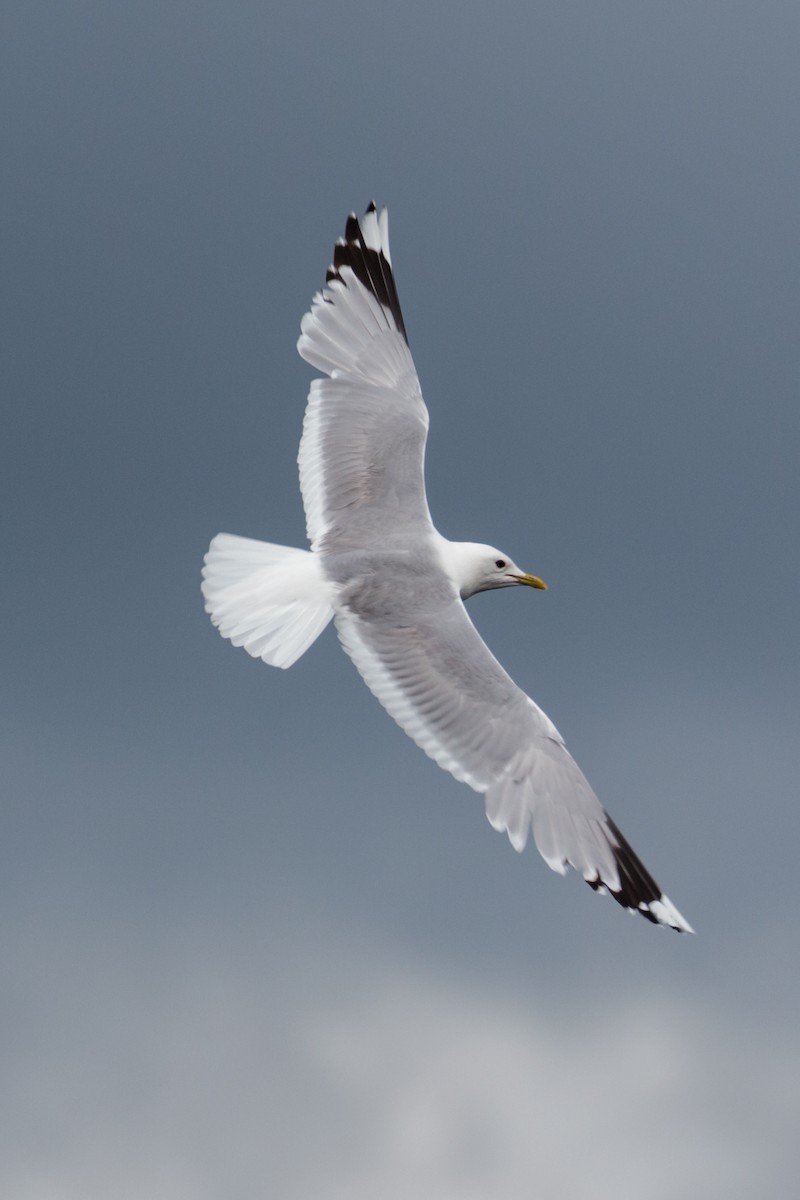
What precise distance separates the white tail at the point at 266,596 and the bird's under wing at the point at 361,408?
0.36 m

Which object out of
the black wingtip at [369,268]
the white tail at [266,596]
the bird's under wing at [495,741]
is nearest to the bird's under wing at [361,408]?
the black wingtip at [369,268]

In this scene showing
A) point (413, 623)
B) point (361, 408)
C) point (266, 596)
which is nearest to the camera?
point (413, 623)

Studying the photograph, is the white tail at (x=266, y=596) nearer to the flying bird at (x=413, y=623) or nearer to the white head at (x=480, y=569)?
the flying bird at (x=413, y=623)

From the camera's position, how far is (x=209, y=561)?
7.46 metres

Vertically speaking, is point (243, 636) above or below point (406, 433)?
below

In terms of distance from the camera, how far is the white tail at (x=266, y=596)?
23.5ft

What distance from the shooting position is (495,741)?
6980 mm

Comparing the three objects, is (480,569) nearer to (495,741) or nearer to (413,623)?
(413,623)

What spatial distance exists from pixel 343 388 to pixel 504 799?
2.75m

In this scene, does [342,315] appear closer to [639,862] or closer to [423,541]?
[423,541]

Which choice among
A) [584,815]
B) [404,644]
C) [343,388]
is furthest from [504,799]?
[343,388]

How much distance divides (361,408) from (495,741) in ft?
7.66

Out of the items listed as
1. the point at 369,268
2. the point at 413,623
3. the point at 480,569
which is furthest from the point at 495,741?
the point at 369,268

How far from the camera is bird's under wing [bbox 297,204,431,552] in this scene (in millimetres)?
7930
